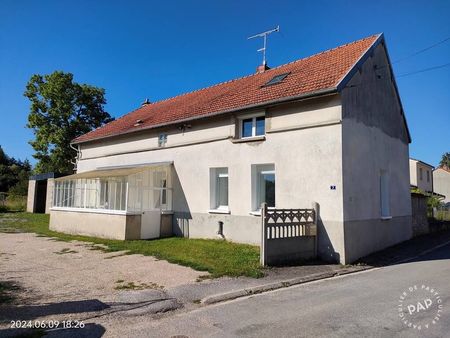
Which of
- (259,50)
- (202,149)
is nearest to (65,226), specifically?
(202,149)

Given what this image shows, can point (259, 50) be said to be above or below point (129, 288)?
above

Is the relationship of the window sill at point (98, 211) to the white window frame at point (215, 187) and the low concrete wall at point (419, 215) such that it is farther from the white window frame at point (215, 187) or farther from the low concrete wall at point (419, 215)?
the low concrete wall at point (419, 215)

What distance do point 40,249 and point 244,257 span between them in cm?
731

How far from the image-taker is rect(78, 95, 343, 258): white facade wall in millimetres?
11250

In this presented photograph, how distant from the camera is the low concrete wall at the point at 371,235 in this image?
36.4ft

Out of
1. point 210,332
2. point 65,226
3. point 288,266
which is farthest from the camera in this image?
point 65,226

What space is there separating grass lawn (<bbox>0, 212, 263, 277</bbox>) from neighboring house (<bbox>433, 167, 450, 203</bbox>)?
43371mm

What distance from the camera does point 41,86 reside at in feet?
116

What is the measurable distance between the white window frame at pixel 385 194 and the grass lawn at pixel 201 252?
5.89 m

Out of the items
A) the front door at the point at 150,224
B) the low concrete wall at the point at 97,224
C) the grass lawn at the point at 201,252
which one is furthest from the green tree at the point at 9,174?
the grass lawn at the point at 201,252

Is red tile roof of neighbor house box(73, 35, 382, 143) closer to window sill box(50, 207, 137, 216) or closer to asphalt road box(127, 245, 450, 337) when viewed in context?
window sill box(50, 207, 137, 216)

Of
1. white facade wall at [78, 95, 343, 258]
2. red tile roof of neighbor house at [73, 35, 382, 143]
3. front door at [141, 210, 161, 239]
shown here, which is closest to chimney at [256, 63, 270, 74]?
red tile roof of neighbor house at [73, 35, 382, 143]

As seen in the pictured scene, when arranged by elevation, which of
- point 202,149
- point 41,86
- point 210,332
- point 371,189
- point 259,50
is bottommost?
point 210,332

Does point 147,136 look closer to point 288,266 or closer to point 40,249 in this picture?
point 40,249
